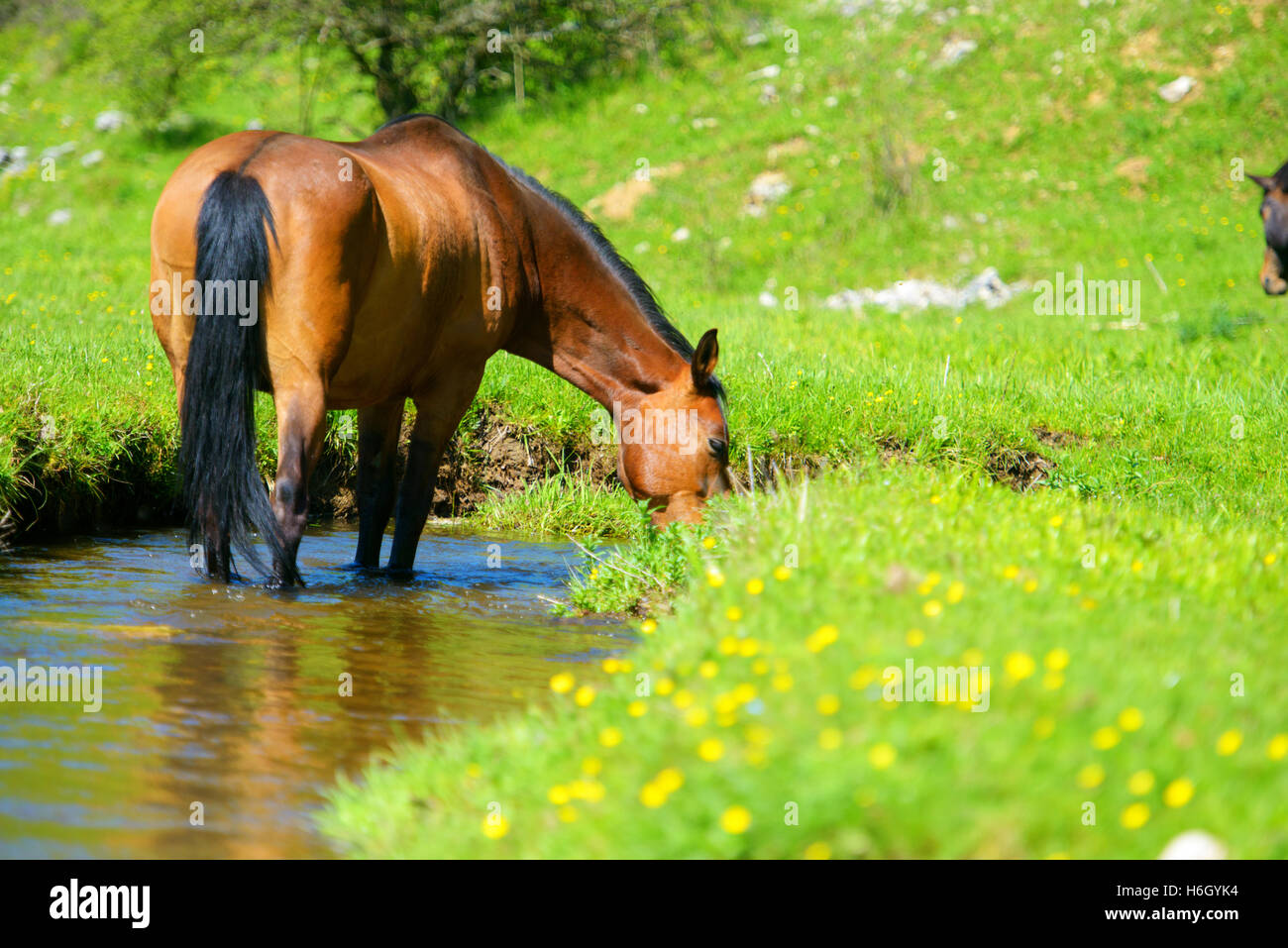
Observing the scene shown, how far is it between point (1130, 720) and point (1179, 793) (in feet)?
0.77

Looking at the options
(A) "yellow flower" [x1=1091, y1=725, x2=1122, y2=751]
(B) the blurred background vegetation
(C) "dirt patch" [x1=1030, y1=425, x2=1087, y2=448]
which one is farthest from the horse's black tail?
(B) the blurred background vegetation

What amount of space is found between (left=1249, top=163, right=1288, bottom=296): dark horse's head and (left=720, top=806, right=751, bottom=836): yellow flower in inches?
382

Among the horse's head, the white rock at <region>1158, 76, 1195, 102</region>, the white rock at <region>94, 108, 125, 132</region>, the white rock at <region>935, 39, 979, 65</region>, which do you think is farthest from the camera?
the white rock at <region>94, 108, 125, 132</region>

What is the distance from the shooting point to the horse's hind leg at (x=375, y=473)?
6391 millimetres

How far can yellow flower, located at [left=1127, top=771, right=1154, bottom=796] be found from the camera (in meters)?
2.41

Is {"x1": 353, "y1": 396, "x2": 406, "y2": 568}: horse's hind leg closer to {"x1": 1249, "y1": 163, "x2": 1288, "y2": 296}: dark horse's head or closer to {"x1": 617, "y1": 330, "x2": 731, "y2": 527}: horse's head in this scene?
{"x1": 617, "y1": 330, "x2": 731, "y2": 527}: horse's head

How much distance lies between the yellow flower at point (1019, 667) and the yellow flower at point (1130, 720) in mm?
238

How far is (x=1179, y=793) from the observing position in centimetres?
240

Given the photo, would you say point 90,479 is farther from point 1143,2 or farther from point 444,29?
point 1143,2

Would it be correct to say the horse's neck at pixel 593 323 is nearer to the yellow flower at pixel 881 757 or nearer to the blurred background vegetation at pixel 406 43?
the yellow flower at pixel 881 757

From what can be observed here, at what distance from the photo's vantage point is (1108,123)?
51.0ft

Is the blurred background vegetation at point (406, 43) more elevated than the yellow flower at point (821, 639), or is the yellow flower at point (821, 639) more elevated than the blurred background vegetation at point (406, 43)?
the blurred background vegetation at point (406, 43)

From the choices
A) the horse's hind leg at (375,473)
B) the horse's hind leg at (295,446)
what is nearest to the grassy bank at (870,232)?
the horse's hind leg at (375,473)
